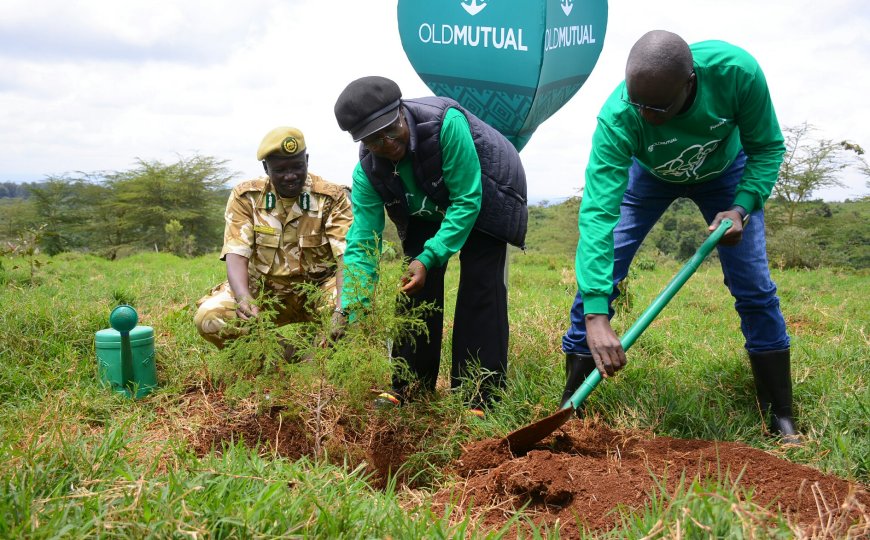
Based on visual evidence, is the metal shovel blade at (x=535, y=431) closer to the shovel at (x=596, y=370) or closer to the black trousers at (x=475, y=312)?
the shovel at (x=596, y=370)

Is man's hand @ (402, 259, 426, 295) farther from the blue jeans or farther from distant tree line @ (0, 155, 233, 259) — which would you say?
distant tree line @ (0, 155, 233, 259)

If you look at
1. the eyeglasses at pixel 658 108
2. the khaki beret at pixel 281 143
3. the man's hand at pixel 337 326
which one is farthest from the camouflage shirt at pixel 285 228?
the eyeglasses at pixel 658 108

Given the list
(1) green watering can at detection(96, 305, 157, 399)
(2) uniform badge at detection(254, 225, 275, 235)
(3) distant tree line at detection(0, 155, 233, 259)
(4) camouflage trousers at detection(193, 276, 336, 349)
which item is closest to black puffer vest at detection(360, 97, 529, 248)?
(4) camouflage trousers at detection(193, 276, 336, 349)

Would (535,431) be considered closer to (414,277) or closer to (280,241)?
(414,277)

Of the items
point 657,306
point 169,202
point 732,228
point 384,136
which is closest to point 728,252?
point 732,228

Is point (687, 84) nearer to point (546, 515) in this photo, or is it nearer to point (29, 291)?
point (546, 515)

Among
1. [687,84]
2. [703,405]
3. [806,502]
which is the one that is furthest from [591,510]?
[687,84]

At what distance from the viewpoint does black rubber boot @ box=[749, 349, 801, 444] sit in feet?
10.7

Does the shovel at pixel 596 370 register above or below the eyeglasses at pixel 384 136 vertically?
below

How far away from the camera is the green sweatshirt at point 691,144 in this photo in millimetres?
2854

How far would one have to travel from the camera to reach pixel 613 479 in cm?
252

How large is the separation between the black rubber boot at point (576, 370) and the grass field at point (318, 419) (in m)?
0.16

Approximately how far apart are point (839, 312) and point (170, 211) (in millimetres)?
24107

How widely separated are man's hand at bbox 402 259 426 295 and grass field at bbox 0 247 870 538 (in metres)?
0.09
